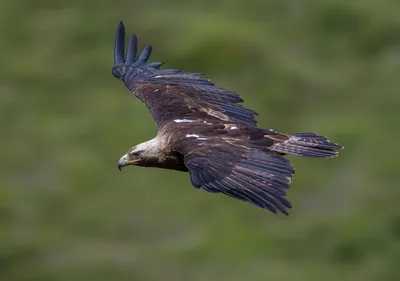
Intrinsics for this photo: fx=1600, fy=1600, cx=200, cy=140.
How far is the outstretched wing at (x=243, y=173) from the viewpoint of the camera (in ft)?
52.1

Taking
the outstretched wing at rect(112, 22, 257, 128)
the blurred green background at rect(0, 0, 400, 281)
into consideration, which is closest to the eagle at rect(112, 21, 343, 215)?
the outstretched wing at rect(112, 22, 257, 128)

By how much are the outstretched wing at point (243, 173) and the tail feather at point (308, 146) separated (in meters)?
0.67

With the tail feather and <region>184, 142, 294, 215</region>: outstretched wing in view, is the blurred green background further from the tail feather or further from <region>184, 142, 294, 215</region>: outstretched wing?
<region>184, 142, 294, 215</region>: outstretched wing

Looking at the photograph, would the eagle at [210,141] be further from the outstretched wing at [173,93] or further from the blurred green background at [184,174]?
the blurred green background at [184,174]

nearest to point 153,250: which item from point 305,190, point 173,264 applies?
point 173,264

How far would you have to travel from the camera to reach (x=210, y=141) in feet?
55.5

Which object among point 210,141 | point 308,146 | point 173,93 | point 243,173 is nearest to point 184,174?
point 173,93

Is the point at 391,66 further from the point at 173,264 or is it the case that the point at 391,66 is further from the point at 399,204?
the point at 173,264

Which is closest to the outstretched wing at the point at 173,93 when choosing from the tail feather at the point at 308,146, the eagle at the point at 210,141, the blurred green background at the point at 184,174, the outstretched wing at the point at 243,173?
the eagle at the point at 210,141

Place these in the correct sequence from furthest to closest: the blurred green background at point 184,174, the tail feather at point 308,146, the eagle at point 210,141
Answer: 1. the blurred green background at point 184,174
2. the tail feather at point 308,146
3. the eagle at point 210,141

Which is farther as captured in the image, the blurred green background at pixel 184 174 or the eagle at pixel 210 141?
the blurred green background at pixel 184 174

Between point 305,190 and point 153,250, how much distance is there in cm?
311

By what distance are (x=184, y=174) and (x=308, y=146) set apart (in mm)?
8590

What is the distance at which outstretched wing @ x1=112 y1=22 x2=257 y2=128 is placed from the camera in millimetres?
18219
